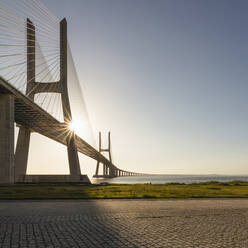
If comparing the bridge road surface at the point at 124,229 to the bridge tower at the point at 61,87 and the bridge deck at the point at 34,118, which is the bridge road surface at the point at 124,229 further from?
the bridge tower at the point at 61,87

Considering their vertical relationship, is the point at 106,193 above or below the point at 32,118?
below

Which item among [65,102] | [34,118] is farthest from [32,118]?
[65,102]

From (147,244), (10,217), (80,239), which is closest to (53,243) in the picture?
(80,239)

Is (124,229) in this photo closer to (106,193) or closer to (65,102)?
(106,193)

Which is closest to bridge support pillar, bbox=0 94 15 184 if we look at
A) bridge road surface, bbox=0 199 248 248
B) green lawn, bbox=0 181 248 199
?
green lawn, bbox=0 181 248 199

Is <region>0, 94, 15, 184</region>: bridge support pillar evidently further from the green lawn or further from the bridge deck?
the green lawn

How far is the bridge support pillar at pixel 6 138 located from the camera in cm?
2788

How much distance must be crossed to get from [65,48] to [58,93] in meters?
4.95

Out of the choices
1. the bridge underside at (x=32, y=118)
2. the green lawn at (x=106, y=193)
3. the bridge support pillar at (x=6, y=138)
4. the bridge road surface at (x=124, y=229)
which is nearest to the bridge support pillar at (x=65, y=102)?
the bridge underside at (x=32, y=118)

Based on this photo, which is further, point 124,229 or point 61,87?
point 61,87

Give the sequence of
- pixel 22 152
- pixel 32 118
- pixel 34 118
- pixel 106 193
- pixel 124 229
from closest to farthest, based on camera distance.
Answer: pixel 124 229 < pixel 106 193 < pixel 34 118 < pixel 32 118 < pixel 22 152

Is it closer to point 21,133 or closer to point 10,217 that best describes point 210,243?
point 10,217

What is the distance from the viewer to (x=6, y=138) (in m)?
28.4

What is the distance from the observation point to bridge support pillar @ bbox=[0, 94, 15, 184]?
27.9 meters
